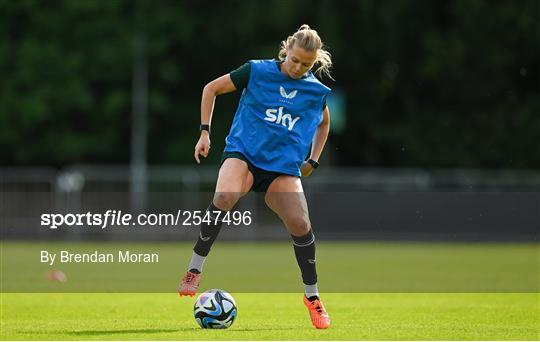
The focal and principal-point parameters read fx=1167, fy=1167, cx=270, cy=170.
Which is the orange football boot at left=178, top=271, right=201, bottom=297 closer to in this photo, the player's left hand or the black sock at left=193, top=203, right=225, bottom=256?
the black sock at left=193, top=203, right=225, bottom=256

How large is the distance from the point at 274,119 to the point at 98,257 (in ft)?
33.3

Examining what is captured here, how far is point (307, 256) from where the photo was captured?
357 inches

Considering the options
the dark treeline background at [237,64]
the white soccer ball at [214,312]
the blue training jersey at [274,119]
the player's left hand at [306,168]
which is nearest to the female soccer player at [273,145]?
the blue training jersey at [274,119]

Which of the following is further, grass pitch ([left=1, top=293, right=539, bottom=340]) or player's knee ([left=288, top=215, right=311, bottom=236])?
player's knee ([left=288, top=215, right=311, bottom=236])

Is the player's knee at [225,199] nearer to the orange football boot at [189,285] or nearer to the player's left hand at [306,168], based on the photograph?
the orange football boot at [189,285]

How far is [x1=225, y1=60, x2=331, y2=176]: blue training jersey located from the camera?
8.94 metres

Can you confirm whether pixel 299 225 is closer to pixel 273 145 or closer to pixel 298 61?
pixel 273 145

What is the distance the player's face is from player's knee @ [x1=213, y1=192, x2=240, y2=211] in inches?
40.5

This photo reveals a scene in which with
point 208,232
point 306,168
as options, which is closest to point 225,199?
point 208,232

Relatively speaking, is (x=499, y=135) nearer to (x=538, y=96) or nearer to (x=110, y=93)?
(x=538, y=96)

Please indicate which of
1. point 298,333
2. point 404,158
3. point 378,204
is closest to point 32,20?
point 404,158

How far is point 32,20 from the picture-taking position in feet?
115

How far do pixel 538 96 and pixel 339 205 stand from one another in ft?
31.0

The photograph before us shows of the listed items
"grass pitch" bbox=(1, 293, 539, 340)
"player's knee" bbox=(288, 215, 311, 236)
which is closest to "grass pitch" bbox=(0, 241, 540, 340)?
"grass pitch" bbox=(1, 293, 539, 340)
